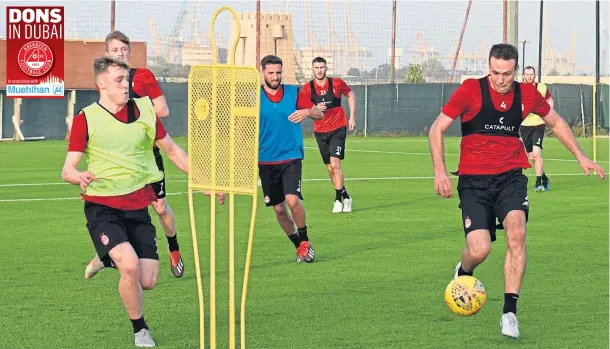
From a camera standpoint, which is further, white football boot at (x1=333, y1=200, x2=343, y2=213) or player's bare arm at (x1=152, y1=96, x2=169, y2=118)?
white football boot at (x1=333, y1=200, x2=343, y2=213)

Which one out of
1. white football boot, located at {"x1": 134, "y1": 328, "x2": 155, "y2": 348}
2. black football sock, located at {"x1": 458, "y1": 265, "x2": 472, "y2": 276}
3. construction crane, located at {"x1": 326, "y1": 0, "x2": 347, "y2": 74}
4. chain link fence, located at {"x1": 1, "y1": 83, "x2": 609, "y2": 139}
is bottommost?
white football boot, located at {"x1": 134, "y1": 328, "x2": 155, "y2": 348}

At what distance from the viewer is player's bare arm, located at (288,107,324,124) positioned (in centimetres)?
1111

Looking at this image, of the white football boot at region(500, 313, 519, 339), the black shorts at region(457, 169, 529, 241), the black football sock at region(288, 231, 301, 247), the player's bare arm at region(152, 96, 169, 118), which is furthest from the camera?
the black football sock at region(288, 231, 301, 247)

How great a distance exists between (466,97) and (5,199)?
40.4 ft

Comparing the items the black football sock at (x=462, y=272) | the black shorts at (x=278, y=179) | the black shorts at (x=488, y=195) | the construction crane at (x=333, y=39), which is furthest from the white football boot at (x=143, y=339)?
the construction crane at (x=333, y=39)

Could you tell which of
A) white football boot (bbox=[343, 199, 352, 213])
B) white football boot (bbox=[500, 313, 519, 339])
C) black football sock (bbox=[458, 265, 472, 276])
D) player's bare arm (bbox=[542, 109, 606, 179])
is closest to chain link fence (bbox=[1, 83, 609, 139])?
white football boot (bbox=[343, 199, 352, 213])

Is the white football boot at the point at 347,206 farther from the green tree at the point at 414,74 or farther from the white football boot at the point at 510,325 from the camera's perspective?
the green tree at the point at 414,74

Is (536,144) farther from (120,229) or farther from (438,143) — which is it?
(120,229)

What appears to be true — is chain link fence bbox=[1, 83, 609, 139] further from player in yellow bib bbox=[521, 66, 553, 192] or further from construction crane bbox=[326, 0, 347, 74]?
player in yellow bib bbox=[521, 66, 553, 192]

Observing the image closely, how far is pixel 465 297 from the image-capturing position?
347 inches

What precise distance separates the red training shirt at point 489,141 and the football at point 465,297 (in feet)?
3.18

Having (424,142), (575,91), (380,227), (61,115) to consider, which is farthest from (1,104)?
(380,227)

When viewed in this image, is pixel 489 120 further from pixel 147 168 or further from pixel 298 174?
pixel 298 174

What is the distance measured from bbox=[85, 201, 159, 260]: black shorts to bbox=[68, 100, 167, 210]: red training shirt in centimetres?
4
